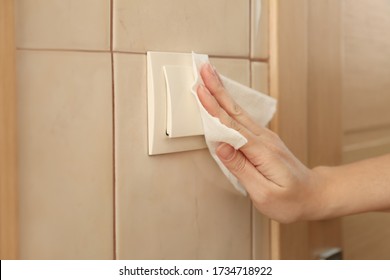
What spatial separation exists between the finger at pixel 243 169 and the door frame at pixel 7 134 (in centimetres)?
24

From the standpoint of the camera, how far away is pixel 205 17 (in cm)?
56

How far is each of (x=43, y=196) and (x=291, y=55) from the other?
17.3 inches

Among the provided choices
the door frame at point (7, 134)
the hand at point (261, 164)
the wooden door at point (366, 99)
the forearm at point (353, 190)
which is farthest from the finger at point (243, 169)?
the wooden door at point (366, 99)

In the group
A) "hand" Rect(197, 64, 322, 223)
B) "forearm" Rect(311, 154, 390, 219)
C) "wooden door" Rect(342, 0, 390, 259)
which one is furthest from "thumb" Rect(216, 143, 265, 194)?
"wooden door" Rect(342, 0, 390, 259)

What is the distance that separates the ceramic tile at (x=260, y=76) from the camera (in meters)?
0.65

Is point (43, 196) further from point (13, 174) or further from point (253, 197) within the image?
point (253, 197)

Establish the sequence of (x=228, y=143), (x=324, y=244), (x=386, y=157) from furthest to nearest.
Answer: (x=324, y=244)
(x=386, y=157)
(x=228, y=143)

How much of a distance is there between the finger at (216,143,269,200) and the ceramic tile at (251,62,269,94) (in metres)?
0.15

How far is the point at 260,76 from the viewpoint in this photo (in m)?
0.66

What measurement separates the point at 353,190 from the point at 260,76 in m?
0.21

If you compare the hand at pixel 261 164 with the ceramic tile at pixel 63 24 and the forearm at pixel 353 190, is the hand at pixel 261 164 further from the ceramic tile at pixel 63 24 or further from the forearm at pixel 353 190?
the ceramic tile at pixel 63 24

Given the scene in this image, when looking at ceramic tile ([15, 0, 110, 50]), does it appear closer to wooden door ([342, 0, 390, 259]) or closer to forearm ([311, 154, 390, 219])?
forearm ([311, 154, 390, 219])

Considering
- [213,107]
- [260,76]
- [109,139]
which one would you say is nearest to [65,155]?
[109,139]

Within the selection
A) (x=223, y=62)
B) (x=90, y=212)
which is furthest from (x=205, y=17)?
(x=90, y=212)
